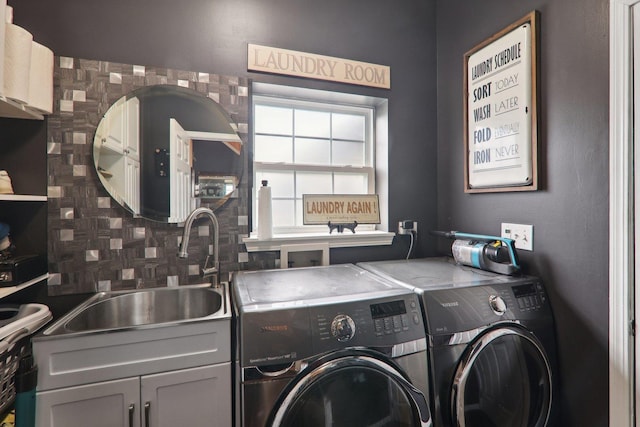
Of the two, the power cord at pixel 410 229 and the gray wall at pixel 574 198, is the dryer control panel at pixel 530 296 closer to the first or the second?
the gray wall at pixel 574 198

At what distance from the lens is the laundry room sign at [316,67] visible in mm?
1833

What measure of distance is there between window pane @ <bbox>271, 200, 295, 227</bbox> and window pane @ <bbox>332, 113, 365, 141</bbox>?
63 cm

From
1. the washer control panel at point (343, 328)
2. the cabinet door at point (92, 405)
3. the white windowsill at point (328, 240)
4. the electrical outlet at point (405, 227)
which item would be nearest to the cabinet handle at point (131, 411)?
the cabinet door at point (92, 405)

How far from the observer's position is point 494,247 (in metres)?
1.67

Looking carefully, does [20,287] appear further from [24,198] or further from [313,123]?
[313,123]

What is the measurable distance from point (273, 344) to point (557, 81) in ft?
5.81

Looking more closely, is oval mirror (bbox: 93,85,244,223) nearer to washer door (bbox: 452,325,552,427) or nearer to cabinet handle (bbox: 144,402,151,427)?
cabinet handle (bbox: 144,402,151,427)

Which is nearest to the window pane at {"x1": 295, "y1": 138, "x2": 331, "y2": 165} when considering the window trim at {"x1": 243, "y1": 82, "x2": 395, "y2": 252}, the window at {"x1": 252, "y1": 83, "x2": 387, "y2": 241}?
the window at {"x1": 252, "y1": 83, "x2": 387, "y2": 241}

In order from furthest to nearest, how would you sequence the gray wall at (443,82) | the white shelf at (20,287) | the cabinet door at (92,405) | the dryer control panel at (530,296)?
the dryer control panel at (530,296) < the gray wall at (443,82) < the white shelf at (20,287) < the cabinet door at (92,405)

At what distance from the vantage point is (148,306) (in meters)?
1.61

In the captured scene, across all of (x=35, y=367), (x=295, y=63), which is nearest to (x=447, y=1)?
(x=295, y=63)

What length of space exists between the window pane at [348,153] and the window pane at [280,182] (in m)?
0.38

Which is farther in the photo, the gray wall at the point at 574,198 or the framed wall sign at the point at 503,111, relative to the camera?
the framed wall sign at the point at 503,111

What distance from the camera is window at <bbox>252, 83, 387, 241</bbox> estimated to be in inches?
81.7
